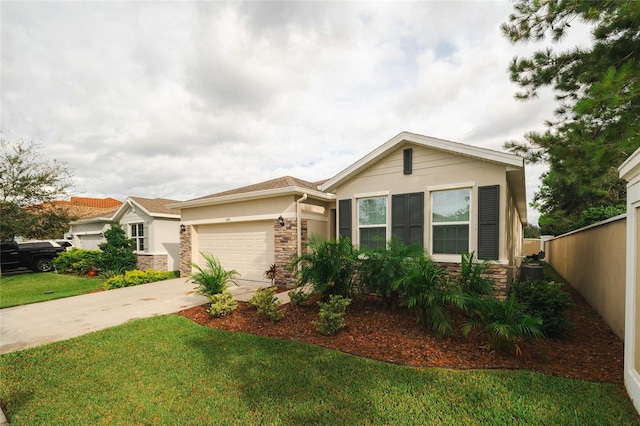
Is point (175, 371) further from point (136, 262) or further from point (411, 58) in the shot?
point (136, 262)

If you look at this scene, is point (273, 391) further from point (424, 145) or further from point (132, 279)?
point (132, 279)

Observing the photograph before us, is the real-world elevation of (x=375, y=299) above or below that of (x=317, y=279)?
below

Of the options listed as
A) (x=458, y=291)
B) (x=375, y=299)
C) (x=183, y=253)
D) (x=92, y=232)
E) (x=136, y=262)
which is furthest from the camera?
(x=92, y=232)

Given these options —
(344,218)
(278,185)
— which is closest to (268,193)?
(278,185)

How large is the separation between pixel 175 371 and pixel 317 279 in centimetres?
307

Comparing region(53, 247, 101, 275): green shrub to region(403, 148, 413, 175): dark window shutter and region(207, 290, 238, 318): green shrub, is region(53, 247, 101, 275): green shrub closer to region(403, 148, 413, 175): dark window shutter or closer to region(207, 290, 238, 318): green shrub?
region(207, 290, 238, 318): green shrub

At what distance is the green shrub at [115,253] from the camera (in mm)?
12789

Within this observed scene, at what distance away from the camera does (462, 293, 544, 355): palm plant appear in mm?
3895

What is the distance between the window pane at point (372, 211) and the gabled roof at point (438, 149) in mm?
926

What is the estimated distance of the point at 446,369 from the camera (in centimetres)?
369

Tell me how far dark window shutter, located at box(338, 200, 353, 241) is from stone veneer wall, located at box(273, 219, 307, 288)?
139 cm

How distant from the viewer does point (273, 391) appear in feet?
10.5

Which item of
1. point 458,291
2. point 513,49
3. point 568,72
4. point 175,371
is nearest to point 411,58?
point 513,49

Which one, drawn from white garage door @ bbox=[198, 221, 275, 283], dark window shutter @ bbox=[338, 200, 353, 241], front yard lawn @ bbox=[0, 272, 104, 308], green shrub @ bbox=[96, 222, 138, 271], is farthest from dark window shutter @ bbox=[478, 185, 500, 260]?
green shrub @ bbox=[96, 222, 138, 271]
